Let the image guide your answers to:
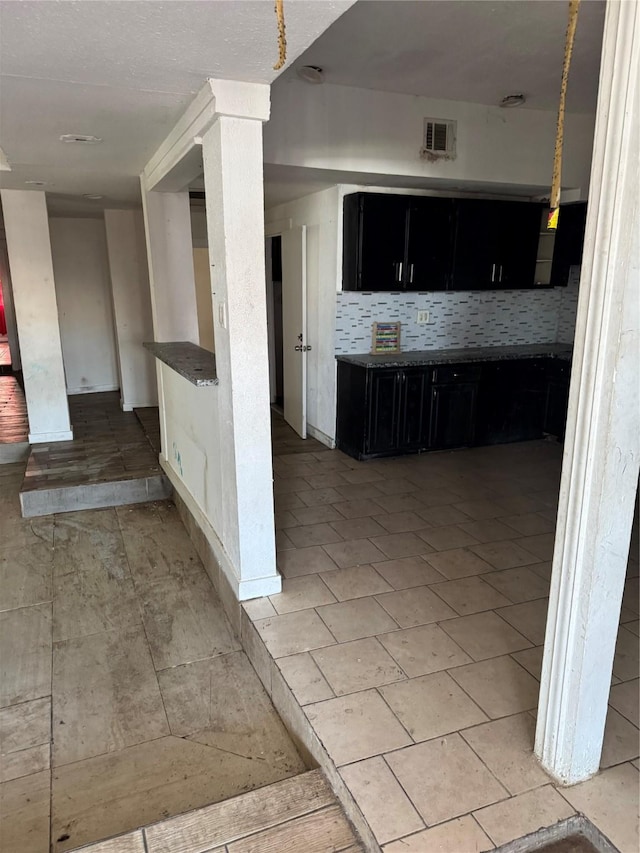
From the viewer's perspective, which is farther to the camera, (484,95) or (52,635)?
(484,95)

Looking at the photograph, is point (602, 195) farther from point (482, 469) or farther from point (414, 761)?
point (482, 469)

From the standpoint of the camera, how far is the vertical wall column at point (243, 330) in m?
2.28

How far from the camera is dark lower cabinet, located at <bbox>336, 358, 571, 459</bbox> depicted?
455 cm

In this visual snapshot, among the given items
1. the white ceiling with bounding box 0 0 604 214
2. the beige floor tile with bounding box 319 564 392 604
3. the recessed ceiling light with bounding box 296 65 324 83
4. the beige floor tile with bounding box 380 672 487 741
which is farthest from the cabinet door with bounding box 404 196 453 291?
the beige floor tile with bounding box 380 672 487 741

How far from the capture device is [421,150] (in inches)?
154

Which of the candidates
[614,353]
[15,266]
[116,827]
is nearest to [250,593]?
[116,827]

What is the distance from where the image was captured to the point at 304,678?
84.0 inches

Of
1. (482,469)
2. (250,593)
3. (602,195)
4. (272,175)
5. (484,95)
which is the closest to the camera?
(602,195)

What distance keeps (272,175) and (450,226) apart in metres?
1.51

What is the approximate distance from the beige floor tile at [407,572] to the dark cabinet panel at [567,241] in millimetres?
3292

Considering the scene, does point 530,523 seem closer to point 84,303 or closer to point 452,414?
point 452,414

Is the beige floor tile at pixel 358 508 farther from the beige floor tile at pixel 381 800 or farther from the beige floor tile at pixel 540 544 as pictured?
the beige floor tile at pixel 381 800

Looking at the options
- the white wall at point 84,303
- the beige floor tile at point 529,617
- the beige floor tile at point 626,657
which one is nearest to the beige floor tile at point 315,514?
the beige floor tile at point 529,617

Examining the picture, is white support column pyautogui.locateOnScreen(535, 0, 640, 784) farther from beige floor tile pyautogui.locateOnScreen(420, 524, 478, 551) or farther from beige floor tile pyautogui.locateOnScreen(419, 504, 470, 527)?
beige floor tile pyautogui.locateOnScreen(419, 504, 470, 527)
